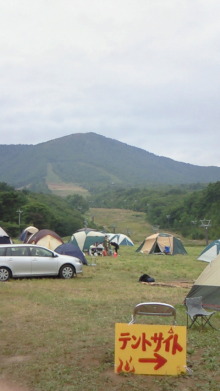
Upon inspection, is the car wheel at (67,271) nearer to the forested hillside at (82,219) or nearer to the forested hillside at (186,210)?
the forested hillside at (82,219)

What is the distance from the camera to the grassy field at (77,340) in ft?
21.7

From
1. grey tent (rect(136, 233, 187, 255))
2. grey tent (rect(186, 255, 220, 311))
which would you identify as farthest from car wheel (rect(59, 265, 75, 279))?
grey tent (rect(136, 233, 187, 255))

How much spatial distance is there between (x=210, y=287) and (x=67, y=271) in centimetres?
769

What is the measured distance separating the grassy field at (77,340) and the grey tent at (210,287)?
409 millimetres

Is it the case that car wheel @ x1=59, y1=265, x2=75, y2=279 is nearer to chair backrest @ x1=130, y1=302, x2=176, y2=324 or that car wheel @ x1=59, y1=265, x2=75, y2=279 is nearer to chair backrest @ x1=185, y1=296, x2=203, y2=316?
chair backrest @ x1=185, y1=296, x2=203, y2=316

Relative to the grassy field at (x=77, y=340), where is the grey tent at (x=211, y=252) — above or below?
→ above

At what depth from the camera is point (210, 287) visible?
11766mm

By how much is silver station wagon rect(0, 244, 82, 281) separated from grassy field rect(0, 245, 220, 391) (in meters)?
1.08

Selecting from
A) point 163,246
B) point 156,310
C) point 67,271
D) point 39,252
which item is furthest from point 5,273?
point 163,246

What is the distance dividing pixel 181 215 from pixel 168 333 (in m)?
85.8

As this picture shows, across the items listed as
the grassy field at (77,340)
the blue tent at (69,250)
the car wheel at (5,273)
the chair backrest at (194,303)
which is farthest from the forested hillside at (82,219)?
the chair backrest at (194,303)

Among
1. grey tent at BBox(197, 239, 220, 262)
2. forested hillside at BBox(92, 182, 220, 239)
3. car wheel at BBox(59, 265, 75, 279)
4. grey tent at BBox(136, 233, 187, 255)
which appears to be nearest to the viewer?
car wheel at BBox(59, 265, 75, 279)

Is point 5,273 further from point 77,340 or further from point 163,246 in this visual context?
point 163,246

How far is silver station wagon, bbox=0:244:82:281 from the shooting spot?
17562mm
